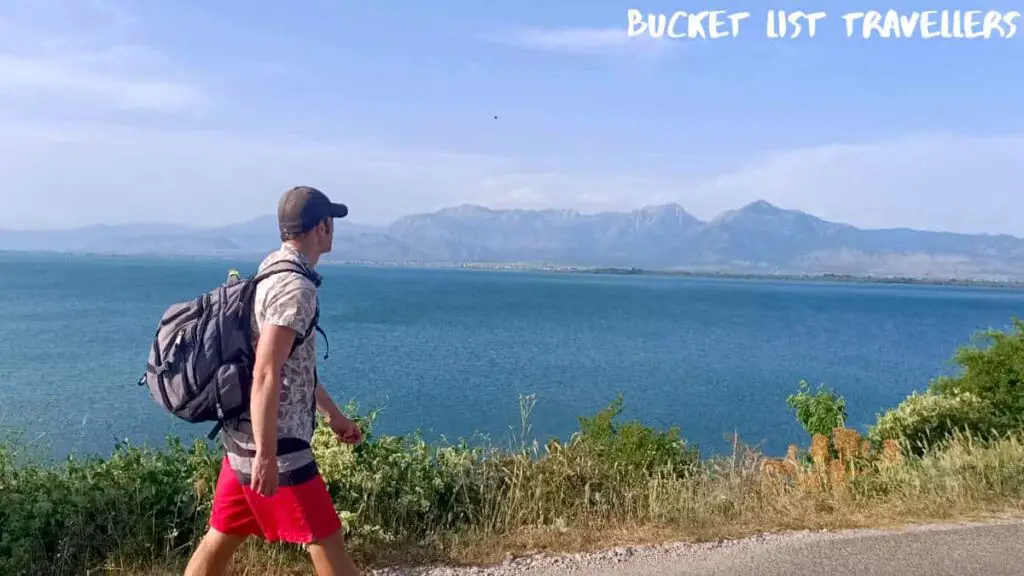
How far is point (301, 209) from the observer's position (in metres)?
3.45

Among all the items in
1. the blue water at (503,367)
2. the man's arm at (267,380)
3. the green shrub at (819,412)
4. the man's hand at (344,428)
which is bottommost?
the blue water at (503,367)

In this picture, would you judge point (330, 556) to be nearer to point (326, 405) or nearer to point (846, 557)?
point (326, 405)

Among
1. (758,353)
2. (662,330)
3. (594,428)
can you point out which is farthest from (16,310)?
(594,428)

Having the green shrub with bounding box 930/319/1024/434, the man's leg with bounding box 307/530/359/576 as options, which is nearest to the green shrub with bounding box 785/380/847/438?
the green shrub with bounding box 930/319/1024/434

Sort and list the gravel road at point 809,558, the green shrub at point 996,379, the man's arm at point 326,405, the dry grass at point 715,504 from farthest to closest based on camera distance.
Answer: the green shrub at point 996,379 < the dry grass at point 715,504 < the gravel road at point 809,558 < the man's arm at point 326,405

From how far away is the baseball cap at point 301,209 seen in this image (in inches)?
136

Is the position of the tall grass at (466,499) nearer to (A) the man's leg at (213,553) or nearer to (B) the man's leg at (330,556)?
(A) the man's leg at (213,553)

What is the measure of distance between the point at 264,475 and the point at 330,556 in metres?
0.47

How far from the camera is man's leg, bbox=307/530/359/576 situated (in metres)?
3.44

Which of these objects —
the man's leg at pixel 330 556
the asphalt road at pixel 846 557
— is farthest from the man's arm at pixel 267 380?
the asphalt road at pixel 846 557

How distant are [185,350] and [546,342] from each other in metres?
44.7

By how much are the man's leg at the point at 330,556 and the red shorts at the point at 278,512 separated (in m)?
0.03

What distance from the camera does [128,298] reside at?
78.6 metres

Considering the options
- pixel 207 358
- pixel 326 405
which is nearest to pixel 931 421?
pixel 326 405
